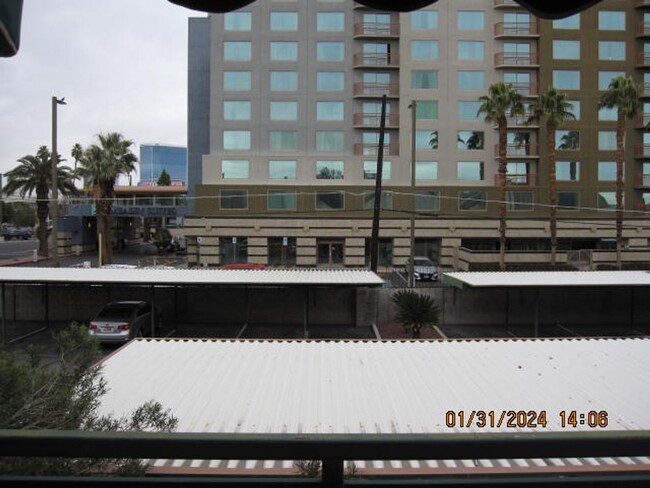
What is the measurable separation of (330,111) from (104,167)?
21248mm

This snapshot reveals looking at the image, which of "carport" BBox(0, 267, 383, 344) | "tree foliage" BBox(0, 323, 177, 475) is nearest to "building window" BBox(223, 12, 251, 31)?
"carport" BBox(0, 267, 383, 344)

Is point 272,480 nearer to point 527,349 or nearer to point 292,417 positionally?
point 292,417

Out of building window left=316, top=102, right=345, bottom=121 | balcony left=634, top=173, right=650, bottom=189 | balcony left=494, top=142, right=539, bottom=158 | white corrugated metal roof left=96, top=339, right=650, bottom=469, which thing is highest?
building window left=316, top=102, right=345, bottom=121

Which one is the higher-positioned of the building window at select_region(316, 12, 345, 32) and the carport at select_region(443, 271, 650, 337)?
the building window at select_region(316, 12, 345, 32)

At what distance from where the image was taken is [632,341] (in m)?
12.2

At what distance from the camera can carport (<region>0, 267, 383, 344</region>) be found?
19.4m

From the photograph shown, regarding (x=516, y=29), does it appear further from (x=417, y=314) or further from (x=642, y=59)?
(x=417, y=314)

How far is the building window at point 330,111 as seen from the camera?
48062mm

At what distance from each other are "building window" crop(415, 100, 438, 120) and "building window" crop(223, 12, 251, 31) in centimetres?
1817

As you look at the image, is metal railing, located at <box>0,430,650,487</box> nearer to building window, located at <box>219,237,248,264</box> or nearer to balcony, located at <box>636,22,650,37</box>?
building window, located at <box>219,237,248,264</box>

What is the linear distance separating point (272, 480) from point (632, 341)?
12999 millimetres

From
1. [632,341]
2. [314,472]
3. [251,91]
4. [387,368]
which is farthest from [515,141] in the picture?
[314,472]

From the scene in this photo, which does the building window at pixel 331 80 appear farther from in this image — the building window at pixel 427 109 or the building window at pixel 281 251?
the building window at pixel 281 251

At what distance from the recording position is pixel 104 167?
132 ft
